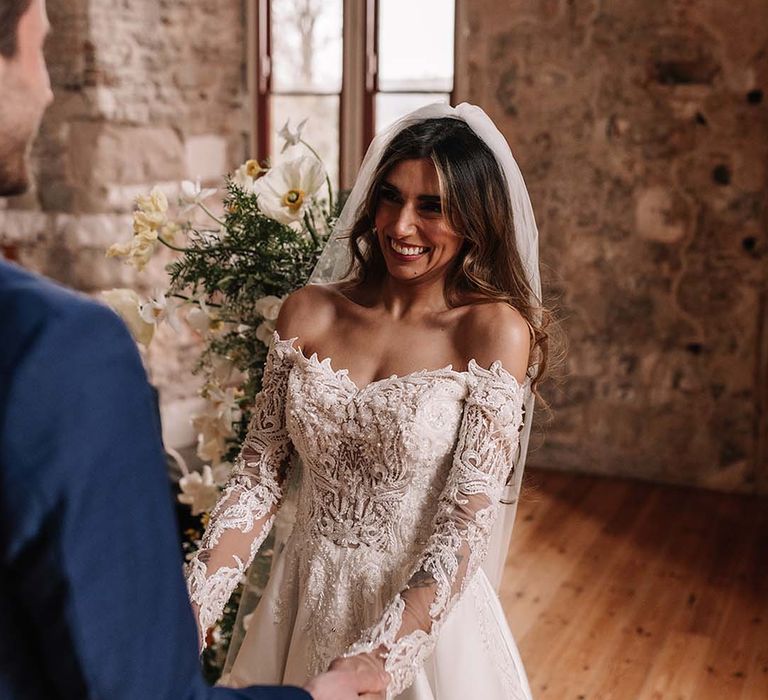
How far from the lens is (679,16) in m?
4.87

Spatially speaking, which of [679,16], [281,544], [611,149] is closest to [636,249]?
[611,149]

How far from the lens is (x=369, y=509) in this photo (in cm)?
190

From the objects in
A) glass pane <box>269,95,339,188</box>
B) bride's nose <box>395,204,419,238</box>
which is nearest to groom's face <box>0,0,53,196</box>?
bride's nose <box>395,204,419,238</box>

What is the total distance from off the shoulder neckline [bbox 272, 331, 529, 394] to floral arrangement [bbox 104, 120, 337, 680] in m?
0.20

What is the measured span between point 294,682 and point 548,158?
367 centimetres

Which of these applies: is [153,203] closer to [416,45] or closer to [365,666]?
[365,666]

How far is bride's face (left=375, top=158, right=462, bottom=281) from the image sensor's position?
6.36ft

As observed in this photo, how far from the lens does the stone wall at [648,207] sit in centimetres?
488

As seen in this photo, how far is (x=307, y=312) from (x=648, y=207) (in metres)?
3.39

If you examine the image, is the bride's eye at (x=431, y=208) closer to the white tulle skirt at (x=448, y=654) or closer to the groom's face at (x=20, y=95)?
the white tulle skirt at (x=448, y=654)

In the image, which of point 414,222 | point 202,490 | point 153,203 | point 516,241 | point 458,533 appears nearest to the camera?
point 458,533

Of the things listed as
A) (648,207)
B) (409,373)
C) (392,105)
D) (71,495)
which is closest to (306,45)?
(392,105)

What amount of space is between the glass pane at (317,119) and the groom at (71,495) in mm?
4969

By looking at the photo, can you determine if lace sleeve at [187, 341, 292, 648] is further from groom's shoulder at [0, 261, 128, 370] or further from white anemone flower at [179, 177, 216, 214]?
groom's shoulder at [0, 261, 128, 370]
